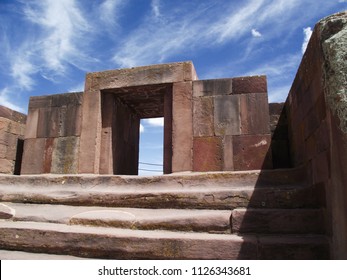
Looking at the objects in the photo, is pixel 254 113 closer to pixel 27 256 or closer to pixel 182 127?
pixel 182 127

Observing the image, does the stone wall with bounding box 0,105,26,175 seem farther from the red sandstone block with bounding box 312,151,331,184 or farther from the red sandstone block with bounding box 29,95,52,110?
the red sandstone block with bounding box 312,151,331,184

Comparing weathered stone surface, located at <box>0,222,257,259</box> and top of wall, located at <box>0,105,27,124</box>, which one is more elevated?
top of wall, located at <box>0,105,27,124</box>

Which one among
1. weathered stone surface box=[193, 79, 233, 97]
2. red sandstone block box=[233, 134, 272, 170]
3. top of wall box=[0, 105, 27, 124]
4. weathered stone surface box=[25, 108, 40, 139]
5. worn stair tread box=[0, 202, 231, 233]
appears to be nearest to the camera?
worn stair tread box=[0, 202, 231, 233]

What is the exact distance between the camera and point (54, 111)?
20.1 ft

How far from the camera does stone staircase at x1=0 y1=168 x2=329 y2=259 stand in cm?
249

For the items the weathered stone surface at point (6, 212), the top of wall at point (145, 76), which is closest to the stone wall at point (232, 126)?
the top of wall at point (145, 76)

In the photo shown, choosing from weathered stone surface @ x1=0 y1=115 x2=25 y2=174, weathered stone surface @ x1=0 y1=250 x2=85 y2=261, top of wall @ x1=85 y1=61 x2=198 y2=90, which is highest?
top of wall @ x1=85 y1=61 x2=198 y2=90

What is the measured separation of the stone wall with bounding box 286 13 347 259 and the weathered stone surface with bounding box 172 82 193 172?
2456mm

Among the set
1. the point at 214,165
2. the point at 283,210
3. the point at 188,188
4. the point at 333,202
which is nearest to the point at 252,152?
the point at 214,165

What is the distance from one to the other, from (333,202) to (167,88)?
13.4 feet

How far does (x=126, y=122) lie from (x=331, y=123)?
5.25m

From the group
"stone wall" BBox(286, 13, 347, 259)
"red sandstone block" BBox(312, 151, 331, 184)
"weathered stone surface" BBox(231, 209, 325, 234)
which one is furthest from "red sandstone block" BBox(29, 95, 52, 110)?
"red sandstone block" BBox(312, 151, 331, 184)

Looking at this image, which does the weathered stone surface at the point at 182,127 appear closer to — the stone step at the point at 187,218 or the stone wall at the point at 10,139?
the stone step at the point at 187,218

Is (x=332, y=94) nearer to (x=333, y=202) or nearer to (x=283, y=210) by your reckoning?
(x=333, y=202)
